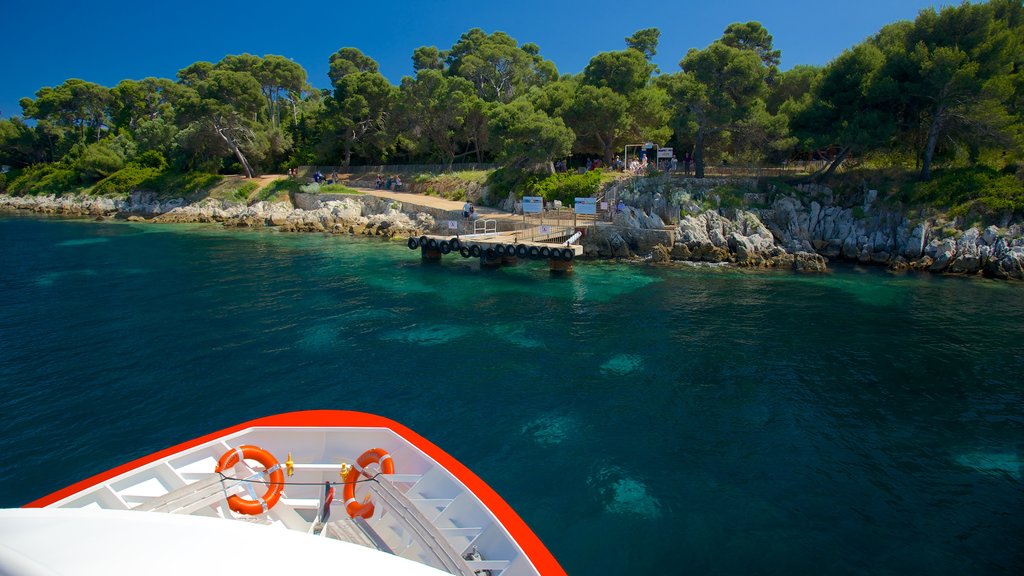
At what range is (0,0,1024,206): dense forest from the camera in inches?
1524

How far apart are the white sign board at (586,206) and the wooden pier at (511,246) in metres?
2.47

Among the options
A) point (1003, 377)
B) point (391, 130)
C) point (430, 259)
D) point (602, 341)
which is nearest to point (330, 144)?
point (391, 130)

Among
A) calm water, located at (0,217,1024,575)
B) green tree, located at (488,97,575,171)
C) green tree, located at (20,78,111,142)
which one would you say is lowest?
calm water, located at (0,217,1024,575)

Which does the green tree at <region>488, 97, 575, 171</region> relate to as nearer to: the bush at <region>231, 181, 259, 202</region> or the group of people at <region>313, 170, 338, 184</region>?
the group of people at <region>313, 170, 338, 184</region>

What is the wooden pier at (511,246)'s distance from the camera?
35.9m

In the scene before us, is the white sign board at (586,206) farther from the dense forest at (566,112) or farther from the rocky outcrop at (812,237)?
the dense forest at (566,112)

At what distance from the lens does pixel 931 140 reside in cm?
3988

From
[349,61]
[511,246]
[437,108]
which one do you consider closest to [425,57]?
[349,61]

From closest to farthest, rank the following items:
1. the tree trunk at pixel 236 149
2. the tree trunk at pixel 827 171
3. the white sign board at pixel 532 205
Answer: the tree trunk at pixel 827 171
the white sign board at pixel 532 205
the tree trunk at pixel 236 149

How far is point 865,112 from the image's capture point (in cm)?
4150

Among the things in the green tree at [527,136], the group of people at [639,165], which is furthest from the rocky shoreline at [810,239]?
the green tree at [527,136]

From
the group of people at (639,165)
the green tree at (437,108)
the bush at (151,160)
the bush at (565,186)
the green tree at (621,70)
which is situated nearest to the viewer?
the bush at (565,186)

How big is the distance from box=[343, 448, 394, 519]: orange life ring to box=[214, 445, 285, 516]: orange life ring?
1.08 meters

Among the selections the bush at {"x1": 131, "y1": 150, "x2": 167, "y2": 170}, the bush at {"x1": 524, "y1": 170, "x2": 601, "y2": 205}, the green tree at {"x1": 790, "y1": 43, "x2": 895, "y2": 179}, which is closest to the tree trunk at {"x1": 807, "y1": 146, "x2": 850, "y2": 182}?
the green tree at {"x1": 790, "y1": 43, "x2": 895, "y2": 179}
